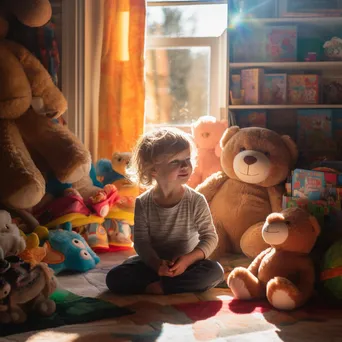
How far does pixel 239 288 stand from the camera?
1.70 metres

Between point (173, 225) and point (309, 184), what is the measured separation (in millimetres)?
529

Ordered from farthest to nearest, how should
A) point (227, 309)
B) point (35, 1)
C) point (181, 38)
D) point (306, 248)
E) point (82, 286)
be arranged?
point (181, 38) → point (35, 1) → point (82, 286) → point (306, 248) → point (227, 309)

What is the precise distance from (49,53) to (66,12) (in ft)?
0.96

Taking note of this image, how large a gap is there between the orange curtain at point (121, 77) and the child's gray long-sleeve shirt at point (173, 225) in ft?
3.42

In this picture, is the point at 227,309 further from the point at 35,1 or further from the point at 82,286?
the point at 35,1

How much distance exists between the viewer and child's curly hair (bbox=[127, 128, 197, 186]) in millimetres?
1765

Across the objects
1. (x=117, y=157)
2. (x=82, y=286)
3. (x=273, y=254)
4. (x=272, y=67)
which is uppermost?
(x=272, y=67)

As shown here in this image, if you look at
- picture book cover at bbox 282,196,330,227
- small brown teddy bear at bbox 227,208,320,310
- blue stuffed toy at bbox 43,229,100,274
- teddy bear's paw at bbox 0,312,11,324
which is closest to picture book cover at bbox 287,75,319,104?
picture book cover at bbox 282,196,330,227

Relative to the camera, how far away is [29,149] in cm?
238

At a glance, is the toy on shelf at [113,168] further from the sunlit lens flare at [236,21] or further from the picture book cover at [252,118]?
the sunlit lens flare at [236,21]

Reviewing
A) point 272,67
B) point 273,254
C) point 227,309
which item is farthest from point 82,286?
point 272,67

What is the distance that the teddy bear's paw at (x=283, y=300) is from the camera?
5.19 ft

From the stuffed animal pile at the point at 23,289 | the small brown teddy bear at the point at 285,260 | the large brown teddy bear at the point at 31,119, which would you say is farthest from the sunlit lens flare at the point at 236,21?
the stuffed animal pile at the point at 23,289

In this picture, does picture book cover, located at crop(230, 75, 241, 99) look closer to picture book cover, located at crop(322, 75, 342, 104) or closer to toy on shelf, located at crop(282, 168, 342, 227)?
picture book cover, located at crop(322, 75, 342, 104)
